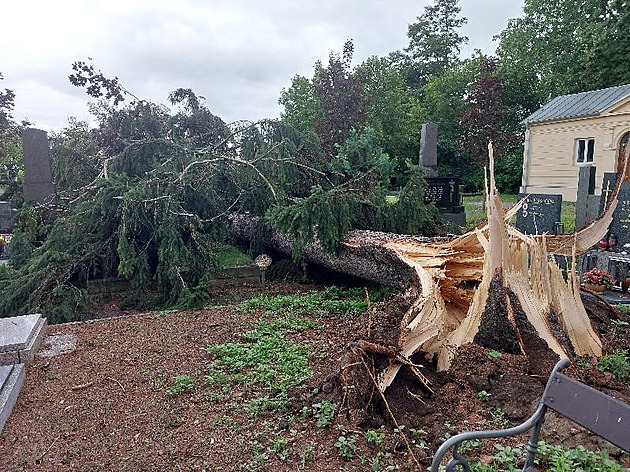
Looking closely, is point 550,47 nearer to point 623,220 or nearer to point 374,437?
point 623,220

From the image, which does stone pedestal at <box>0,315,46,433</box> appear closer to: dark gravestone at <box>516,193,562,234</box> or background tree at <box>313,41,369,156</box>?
dark gravestone at <box>516,193,562,234</box>

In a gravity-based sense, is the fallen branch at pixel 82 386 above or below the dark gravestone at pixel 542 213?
below

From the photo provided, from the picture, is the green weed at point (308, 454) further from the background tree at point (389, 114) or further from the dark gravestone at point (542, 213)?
the background tree at point (389, 114)

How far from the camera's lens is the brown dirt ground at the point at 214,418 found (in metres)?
2.42

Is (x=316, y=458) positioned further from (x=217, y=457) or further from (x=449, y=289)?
(x=449, y=289)

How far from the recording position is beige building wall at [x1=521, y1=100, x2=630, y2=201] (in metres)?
15.4

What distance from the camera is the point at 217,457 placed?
2439mm

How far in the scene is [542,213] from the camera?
28.5 feet

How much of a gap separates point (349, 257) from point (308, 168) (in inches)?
77.0

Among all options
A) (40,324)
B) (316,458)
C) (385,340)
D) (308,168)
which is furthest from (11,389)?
(308,168)

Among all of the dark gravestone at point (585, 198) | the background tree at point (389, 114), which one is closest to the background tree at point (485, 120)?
the background tree at point (389, 114)

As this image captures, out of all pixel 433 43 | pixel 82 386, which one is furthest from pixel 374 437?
pixel 433 43

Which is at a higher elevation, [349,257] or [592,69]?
[592,69]

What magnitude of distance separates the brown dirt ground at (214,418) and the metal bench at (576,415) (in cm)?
68
